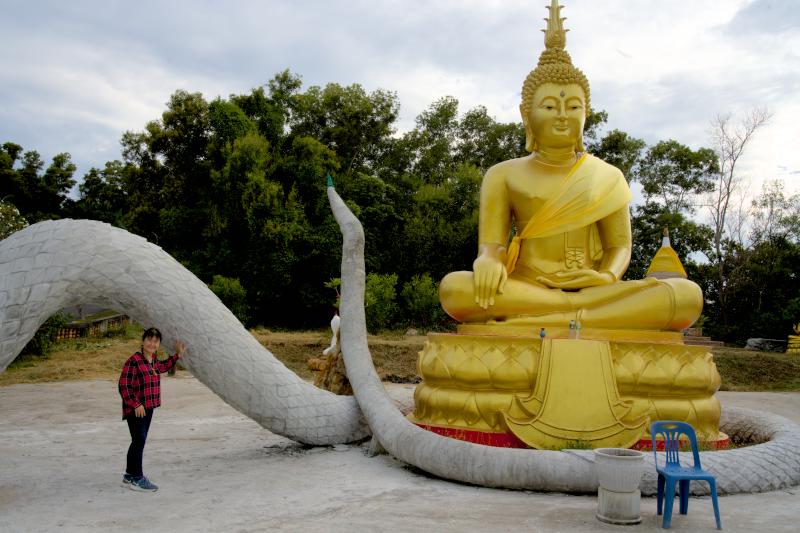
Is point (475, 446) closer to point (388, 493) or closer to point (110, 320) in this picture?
point (388, 493)

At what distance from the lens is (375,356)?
1504 centimetres

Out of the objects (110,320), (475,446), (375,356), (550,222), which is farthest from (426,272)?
(475,446)

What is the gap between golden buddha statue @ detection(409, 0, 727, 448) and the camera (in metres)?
5.23

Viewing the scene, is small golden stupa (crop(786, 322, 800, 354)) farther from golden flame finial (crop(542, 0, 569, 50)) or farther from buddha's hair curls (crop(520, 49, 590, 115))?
golden flame finial (crop(542, 0, 569, 50))

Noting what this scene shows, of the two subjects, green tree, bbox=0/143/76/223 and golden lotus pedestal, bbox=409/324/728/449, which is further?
green tree, bbox=0/143/76/223

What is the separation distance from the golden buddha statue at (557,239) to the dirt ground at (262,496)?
1744 millimetres

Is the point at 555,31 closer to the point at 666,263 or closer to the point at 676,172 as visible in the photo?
the point at 666,263

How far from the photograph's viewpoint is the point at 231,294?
1917 centimetres

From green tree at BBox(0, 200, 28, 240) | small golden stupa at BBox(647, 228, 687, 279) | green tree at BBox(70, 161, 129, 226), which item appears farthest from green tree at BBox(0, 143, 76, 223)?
small golden stupa at BBox(647, 228, 687, 279)

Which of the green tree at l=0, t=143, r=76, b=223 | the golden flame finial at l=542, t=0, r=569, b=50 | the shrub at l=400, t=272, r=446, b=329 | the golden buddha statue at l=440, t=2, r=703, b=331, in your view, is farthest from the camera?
the green tree at l=0, t=143, r=76, b=223

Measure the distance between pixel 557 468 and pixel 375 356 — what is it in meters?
10.8

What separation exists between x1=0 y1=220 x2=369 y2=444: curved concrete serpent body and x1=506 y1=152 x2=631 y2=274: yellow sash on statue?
8.30 ft

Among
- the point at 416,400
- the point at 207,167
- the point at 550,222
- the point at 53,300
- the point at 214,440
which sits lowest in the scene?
the point at 214,440

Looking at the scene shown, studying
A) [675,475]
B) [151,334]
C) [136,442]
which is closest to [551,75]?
[675,475]
